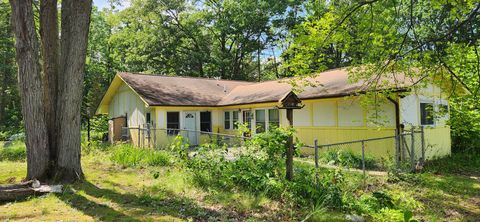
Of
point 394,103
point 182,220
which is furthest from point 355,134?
point 182,220

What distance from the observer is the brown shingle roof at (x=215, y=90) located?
45.8ft

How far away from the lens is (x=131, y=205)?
611cm

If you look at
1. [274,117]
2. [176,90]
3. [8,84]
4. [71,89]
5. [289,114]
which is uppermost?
[8,84]

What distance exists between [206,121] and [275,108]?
5097 mm

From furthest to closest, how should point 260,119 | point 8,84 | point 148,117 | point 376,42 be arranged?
point 8,84
point 148,117
point 260,119
point 376,42

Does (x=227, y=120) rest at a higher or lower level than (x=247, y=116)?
lower

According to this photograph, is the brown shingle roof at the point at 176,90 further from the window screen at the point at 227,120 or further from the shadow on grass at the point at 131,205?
the shadow on grass at the point at 131,205

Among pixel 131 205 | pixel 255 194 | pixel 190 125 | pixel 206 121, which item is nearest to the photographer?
pixel 131 205

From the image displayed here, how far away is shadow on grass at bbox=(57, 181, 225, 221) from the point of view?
5.42 m

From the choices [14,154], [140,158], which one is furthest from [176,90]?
[140,158]

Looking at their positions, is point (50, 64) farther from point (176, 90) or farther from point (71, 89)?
point (176, 90)

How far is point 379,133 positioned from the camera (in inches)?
453

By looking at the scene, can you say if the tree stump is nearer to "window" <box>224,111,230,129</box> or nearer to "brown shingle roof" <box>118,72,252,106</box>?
"brown shingle roof" <box>118,72,252,106</box>

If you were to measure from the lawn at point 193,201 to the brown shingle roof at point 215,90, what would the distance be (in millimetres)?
5469
